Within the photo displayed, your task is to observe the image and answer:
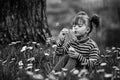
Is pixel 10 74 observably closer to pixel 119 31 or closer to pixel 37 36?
pixel 37 36

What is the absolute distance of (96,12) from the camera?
9.66 metres

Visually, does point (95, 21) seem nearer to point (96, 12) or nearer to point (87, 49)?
point (87, 49)

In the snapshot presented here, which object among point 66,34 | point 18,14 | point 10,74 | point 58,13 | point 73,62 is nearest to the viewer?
point 10,74

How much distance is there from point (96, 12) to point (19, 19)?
19.6 feet

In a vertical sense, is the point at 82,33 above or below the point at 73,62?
above

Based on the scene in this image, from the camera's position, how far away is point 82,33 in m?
2.84

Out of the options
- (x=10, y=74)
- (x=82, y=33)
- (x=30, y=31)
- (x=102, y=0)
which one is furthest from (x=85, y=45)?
(x=102, y=0)

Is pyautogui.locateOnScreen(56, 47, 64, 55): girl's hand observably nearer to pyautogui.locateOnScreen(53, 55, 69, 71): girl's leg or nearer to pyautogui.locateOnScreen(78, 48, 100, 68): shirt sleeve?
pyautogui.locateOnScreen(53, 55, 69, 71): girl's leg

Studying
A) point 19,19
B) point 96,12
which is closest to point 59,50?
point 19,19

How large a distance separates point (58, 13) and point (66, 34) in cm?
627

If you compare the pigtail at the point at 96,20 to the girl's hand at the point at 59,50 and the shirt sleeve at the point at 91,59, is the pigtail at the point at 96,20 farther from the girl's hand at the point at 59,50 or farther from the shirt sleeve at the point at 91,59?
the girl's hand at the point at 59,50

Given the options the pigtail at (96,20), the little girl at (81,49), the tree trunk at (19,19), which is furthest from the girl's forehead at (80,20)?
the tree trunk at (19,19)

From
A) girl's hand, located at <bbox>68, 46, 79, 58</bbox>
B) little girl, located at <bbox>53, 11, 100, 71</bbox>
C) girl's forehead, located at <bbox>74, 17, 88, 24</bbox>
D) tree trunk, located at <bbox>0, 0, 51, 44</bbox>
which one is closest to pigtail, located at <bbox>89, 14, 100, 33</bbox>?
little girl, located at <bbox>53, 11, 100, 71</bbox>

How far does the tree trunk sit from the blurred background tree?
4.55 metres
